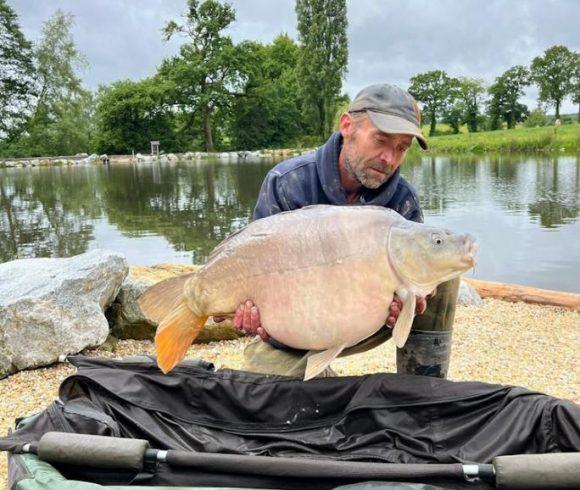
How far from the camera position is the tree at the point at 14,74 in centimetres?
2930

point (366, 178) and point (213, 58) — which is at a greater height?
point (213, 58)

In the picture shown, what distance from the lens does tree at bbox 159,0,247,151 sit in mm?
31625

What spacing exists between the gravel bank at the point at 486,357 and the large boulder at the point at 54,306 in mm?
100

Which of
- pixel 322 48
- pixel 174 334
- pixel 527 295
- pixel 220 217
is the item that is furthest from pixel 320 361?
pixel 322 48

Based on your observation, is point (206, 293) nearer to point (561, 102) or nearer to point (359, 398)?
point (359, 398)

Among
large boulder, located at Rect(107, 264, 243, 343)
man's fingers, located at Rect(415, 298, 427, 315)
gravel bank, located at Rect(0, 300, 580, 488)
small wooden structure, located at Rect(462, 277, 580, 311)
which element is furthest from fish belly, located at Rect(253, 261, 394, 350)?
small wooden structure, located at Rect(462, 277, 580, 311)

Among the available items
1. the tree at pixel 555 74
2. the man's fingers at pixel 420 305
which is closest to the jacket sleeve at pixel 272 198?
the man's fingers at pixel 420 305

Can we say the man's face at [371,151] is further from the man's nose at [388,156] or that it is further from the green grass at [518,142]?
the green grass at [518,142]

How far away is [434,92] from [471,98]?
2891 mm

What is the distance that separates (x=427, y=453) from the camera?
1.65 meters

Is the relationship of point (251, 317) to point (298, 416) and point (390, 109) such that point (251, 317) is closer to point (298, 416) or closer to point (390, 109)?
point (298, 416)

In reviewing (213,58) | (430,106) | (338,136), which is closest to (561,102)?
(430,106)

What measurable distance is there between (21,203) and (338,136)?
11.7 metres

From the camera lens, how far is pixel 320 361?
1.62m
